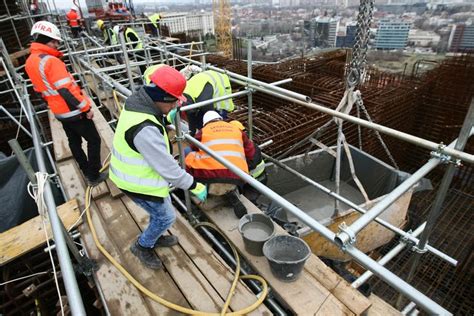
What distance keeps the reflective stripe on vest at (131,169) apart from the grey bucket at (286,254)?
109 centimetres

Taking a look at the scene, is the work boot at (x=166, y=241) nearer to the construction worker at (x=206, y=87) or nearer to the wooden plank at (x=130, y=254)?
the wooden plank at (x=130, y=254)

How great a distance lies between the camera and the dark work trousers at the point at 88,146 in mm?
3904

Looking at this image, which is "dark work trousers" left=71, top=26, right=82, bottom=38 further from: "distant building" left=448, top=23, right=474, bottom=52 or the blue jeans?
"distant building" left=448, top=23, right=474, bottom=52

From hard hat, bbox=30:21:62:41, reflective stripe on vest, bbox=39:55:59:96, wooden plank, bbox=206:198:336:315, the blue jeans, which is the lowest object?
wooden plank, bbox=206:198:336:315

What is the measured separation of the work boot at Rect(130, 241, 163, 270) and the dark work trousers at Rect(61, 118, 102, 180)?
5.07ft

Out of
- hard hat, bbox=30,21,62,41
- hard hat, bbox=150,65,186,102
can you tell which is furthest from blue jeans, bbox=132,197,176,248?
hard hat, bbox=30,21,62,41

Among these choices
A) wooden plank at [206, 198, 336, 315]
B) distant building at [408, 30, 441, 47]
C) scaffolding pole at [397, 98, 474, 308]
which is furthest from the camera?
distant building at [408, 30, 441, 47]

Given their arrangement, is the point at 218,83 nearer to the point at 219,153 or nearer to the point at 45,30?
the point at 219,153

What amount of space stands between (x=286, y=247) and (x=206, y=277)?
31.4 inches

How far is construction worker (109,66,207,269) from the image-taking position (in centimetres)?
223

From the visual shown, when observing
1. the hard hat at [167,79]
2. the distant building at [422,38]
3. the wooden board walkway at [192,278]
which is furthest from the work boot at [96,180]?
the distant building at [422,38]

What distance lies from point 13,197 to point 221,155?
3.71 meters

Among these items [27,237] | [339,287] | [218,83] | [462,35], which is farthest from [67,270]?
[462,35]

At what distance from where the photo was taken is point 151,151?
2.27 meters
